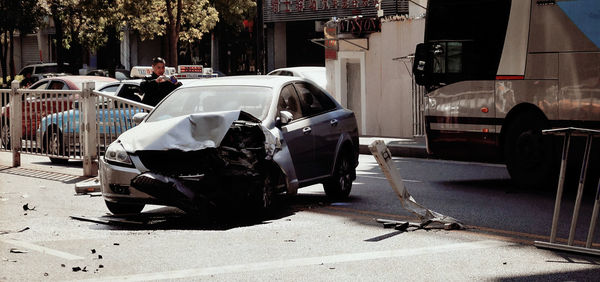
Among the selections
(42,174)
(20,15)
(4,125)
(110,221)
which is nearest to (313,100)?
(110,221)

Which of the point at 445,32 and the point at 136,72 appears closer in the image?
the point at 445,32

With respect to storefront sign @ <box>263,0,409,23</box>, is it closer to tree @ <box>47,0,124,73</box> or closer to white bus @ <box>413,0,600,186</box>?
tree @ <box>47,0,124,73</box>

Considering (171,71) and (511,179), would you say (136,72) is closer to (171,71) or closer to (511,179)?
(171,71)

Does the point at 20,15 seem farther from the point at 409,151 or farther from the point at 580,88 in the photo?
the point at 580,88

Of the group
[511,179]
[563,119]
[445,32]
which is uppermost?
[445,32]

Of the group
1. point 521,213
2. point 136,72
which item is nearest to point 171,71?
point 136,72

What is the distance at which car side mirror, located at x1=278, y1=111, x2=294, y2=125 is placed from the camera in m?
10.8

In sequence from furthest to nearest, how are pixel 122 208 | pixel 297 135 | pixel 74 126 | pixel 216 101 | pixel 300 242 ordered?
pixel 74 126 < pixel 216 101 < pixel 297 135 < pixel 122 208 < pixel 300 242

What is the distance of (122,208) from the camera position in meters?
10.9

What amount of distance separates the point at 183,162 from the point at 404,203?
2270 millimetres

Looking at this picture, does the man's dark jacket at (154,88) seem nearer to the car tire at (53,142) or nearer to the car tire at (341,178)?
the car tire at (53,142)

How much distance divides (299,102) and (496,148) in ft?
13.5

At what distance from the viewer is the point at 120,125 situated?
14.8 m

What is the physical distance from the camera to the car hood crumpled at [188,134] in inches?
394
